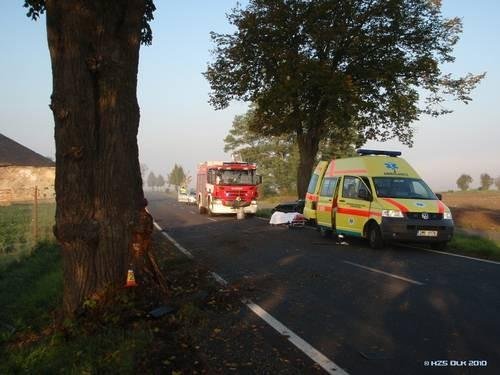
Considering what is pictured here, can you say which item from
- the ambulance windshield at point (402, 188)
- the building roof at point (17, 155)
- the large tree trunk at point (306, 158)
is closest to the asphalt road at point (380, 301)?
the ambulance windshield at point (402, 188)

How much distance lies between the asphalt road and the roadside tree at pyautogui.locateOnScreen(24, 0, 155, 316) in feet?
7.72

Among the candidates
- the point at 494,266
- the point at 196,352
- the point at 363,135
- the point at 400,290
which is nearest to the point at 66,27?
the point at 196,352

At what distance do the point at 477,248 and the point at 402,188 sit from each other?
8.08ft

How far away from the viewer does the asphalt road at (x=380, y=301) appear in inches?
191

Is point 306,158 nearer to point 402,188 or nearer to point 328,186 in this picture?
point 328,186

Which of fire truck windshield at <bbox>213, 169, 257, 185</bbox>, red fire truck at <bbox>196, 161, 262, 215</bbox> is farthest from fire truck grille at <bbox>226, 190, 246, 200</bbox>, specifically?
fire truck windshield at <bbox>213, 169, 257, 185</bbox>

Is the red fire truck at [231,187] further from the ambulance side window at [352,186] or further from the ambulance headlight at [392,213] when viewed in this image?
the ambulance headlight at [392,213]

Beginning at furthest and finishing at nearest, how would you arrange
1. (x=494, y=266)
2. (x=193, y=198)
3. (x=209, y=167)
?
1. (x=193, y=198)
2. (x=209, y=167)
3. (x=494, y=266)

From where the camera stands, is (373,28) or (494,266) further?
(373,28)

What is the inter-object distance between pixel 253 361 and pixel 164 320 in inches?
64.1

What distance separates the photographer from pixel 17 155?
56312 millimetres

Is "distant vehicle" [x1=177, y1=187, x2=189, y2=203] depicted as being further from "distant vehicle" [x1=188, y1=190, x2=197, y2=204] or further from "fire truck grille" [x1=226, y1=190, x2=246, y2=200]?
"fire truck grille" [x1=226, y1=190, x2=246, y2=200]

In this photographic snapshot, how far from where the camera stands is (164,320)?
19.6ft

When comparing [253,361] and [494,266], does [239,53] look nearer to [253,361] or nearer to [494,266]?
[494,266]
